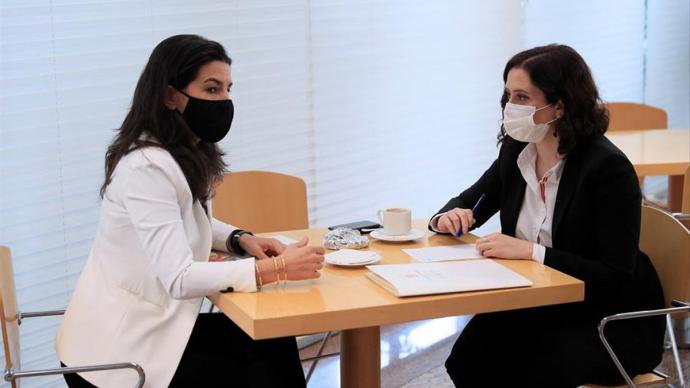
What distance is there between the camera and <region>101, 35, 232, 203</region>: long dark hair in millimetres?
2055

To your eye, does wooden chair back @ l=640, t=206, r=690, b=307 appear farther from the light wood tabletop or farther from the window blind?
the window blind

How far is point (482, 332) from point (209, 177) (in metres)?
0.94

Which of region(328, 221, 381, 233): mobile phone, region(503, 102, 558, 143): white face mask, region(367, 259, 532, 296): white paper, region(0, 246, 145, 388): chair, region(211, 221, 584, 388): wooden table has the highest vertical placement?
region(503, 102, 558, 143): white face mask

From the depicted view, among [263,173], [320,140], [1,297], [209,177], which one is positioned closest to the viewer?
[1,297]

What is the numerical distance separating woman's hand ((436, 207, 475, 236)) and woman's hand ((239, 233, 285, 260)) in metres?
0.48

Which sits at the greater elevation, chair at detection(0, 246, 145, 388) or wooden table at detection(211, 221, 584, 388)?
wooden table at detection(211, 221, 584, 388)

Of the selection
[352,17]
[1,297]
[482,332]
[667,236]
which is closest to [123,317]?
[1,297]

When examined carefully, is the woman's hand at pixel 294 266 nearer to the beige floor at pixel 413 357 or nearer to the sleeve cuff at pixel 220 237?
the sleeve cuff at pixel 220 237

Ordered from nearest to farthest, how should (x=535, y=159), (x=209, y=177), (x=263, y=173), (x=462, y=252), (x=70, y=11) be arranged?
(x=209, y=177) < (x=462, y=252) < (x=535, y=159) < (x=70, y=11) < (x=263, y=173)

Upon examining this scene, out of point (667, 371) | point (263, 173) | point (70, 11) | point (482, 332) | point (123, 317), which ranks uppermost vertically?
point (70, 11)

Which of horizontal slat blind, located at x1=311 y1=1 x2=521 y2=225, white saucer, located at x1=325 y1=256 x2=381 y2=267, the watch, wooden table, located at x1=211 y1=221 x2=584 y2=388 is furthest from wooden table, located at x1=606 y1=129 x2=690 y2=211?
the watch

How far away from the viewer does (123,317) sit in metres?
2.00

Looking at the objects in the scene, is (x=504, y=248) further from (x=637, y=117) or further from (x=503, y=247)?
(x=637, y=117)

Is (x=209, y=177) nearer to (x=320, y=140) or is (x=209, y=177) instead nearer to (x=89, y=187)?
(x=89, y=187)
